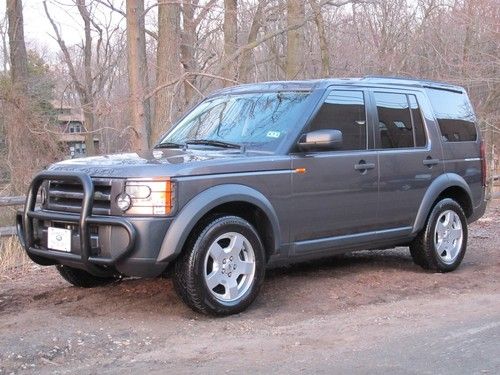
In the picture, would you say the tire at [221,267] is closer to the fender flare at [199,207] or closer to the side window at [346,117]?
the fender flare at [199,207]

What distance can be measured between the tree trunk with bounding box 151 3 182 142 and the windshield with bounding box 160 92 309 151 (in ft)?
25.1

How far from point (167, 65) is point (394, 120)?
8.51 m

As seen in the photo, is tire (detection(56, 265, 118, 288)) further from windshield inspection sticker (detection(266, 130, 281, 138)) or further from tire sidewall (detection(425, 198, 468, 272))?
tire sidewall (detection(425, 198, 468, 272))

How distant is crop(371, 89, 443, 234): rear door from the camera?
6988 mm

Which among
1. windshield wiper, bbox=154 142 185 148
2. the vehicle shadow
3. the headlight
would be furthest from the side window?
the headlight

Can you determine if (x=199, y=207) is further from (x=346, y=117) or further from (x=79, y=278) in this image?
(x=346, y=117)

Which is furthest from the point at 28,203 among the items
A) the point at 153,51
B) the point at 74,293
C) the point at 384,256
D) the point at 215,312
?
the point at 153,51

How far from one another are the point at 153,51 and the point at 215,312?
19.0 metres

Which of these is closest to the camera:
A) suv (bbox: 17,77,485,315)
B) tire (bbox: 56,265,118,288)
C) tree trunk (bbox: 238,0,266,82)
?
suv (bbox: 17,77,485,315)

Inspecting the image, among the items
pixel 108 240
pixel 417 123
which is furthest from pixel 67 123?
pixel 108 240

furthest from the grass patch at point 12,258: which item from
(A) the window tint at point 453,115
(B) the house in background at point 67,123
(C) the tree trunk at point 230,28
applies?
(C) the tree trunk at point 230,28

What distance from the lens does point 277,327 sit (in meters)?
5.42

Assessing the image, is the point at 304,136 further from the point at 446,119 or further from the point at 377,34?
the point at 377,34

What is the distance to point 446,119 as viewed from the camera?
26.0ft
